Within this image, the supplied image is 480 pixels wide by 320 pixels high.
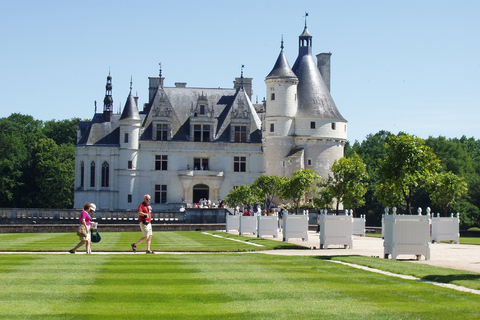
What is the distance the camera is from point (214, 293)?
1137 cm

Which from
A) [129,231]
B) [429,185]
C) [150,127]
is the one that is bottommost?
[129,231]

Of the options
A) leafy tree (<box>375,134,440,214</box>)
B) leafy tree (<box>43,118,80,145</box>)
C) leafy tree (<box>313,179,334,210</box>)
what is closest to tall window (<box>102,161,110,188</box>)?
leafy tree (<box>313,179,334,210</box>)

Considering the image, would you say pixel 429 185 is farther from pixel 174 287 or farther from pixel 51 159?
pixel 51 159

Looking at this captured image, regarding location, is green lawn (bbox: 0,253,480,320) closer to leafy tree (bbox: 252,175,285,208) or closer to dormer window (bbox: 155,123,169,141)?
leafy tree (bbox: 252,175,285,208)

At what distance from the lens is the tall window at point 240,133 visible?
73812 millimetres

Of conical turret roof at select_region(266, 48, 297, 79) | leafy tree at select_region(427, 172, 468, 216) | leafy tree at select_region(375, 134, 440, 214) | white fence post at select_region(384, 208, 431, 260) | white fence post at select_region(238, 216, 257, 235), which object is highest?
conical turret roof at select_region(266, 48, 297, 79)

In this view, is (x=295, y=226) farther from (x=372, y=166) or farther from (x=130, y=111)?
(x=372, y=166)

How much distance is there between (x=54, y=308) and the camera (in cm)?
1015

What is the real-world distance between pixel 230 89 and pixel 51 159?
2852 centimetres

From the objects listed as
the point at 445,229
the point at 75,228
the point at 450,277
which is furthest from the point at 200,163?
the point at 450,277

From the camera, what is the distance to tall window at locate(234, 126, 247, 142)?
73812mm

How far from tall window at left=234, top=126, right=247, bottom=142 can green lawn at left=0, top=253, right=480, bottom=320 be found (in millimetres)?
58413

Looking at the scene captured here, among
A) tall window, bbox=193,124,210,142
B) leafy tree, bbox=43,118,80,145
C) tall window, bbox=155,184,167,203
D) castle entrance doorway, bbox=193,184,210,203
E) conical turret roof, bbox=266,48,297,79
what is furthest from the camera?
leafy tree, bbox=43,118,80,145

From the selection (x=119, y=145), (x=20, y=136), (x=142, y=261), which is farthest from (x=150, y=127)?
(x=142, y=261)
